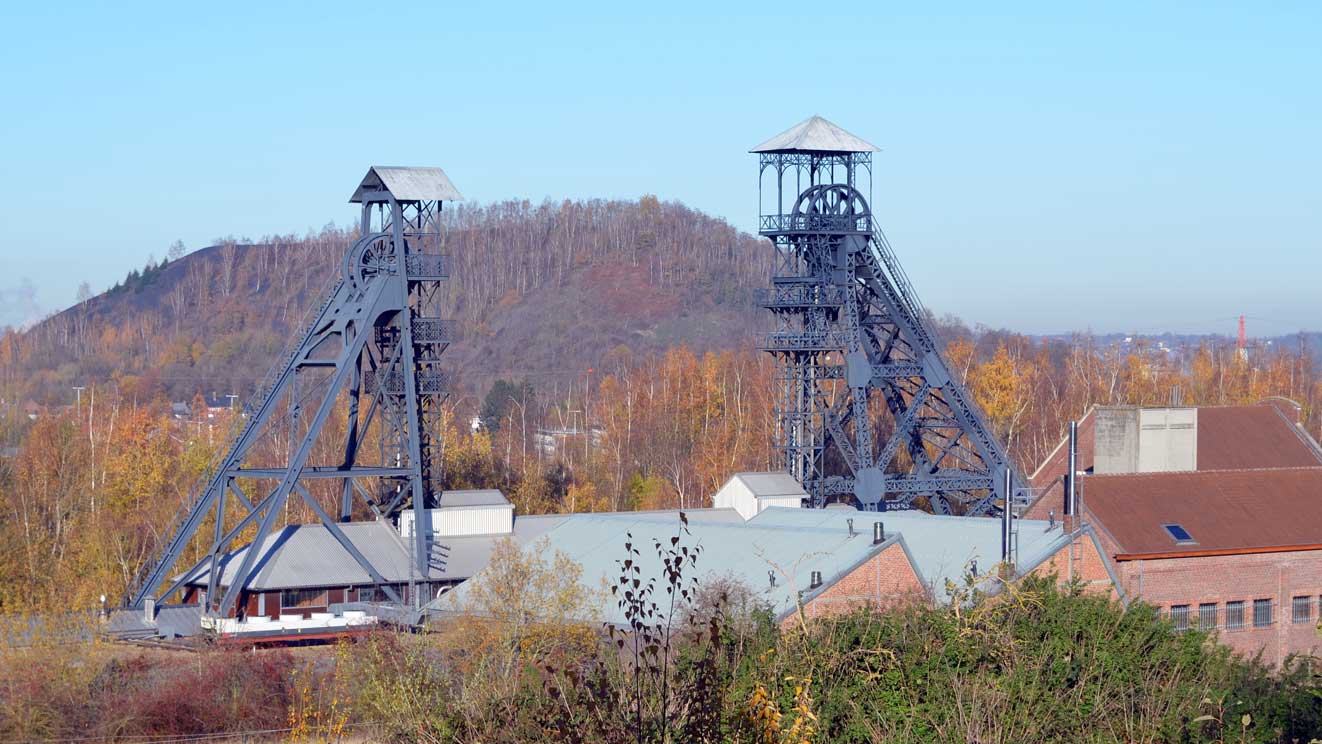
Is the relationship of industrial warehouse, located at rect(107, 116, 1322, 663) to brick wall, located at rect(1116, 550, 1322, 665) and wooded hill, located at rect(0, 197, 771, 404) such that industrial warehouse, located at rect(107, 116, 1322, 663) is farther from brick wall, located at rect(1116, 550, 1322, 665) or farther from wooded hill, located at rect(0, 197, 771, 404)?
wooded hill, located at rect(0, 197, 771, 404)

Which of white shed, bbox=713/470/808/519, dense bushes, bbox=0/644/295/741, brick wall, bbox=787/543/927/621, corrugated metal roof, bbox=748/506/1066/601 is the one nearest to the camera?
dense bushes, bbox=0/644/295/741

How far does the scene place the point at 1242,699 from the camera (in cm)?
1426

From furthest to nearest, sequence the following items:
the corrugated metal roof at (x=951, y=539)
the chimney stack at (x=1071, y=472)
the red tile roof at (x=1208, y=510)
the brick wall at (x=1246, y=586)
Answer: the red tile roof at (x=1208, y=510), the brick wall at (x=1246, y=586), the corrugated metal roof at (x=951, y=539), the chimney stack at (x=1071, y=472)

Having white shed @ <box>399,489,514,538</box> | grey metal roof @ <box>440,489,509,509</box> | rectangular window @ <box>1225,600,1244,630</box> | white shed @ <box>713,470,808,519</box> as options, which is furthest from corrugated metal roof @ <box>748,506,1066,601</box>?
grey metal roof @ <box>440,489,509,509</box>

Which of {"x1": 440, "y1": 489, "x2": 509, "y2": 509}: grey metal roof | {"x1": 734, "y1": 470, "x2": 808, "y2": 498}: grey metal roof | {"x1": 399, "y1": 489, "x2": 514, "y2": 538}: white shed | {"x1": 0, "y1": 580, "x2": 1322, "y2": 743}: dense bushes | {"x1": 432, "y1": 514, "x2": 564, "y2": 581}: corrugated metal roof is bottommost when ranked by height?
{"x1": 432, "y1": 514, "x2": 564, "y2": 581}: corrugated metal roof

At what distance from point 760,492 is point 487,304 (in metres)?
93.7

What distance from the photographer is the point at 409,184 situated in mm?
37250

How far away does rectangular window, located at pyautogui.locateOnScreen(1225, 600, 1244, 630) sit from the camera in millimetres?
31548

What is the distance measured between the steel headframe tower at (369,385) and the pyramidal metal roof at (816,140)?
9227 mm

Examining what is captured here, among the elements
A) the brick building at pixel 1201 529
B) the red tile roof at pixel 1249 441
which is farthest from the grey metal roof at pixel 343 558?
the red tile roof at pixel 1249 441

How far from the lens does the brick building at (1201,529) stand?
101 feet

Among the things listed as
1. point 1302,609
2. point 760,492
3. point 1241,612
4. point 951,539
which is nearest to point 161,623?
point 760,492

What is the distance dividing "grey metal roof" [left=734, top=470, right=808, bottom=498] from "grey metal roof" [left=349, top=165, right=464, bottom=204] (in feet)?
35.2

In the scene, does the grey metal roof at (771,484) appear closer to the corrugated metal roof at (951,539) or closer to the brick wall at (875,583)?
the corrugated metal roof at (951,539)
